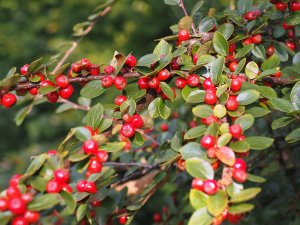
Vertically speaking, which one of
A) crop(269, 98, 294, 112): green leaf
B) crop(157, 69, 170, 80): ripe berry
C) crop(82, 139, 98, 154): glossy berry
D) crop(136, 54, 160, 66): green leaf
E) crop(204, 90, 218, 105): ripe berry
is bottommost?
crop(269, 98, 294, 112): green leaf

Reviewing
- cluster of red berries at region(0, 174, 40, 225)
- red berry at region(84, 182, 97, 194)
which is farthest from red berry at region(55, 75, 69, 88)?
cluster of red berries at region(0, 174, 40, 225)

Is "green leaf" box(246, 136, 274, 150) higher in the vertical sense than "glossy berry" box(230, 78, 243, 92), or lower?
lower

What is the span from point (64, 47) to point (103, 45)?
3.17 m

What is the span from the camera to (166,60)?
1.11 metres

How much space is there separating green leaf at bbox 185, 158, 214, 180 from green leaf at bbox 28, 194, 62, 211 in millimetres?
→ 253

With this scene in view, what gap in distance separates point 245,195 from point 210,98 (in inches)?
10.6

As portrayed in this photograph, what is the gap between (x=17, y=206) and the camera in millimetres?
800

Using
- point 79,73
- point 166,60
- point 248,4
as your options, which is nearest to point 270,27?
point 248,4

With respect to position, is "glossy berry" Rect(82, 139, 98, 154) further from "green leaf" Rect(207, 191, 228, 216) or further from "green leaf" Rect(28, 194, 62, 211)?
"green leaf" Rect(207, 191, 228, 216)

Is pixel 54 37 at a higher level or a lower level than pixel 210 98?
lower

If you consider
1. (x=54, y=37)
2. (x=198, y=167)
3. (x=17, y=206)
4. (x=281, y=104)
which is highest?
(x=17, y=206)

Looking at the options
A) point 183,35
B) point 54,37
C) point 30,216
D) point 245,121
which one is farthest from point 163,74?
point 54,37

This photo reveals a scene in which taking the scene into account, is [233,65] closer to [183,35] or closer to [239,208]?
[183,35]

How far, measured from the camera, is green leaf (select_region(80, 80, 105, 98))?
46.3 inches
